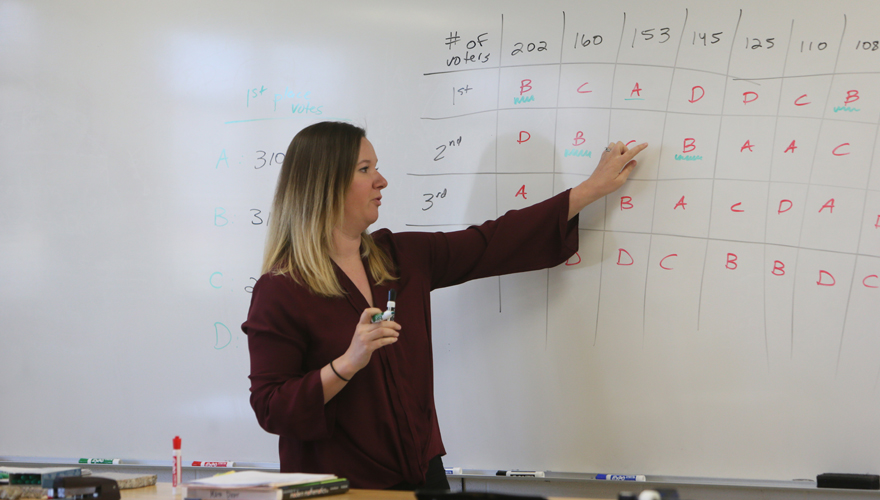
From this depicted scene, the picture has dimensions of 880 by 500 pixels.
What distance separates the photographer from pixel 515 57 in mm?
1995

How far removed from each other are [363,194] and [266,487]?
0.73 m

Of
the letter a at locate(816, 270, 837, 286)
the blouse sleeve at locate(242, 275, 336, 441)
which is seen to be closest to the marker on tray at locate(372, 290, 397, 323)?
the blouse sleeve at locate(242, 275, 336, 441)

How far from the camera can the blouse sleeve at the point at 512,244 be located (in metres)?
1.84

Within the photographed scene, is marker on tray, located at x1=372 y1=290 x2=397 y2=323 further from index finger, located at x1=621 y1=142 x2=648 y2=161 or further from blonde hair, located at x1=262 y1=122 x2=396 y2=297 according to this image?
index finger, located at x1=621 y1=142 x2=648 y2=161

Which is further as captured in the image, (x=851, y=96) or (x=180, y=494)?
(x=851, y=96)

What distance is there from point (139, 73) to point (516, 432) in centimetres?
163

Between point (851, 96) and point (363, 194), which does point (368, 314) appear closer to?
point (363, 194)

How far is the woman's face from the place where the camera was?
68.9 inches

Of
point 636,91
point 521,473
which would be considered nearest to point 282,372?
point 521,473

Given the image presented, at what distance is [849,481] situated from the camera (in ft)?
5.66

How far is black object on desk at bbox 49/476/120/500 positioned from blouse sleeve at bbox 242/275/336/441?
329 millimetres

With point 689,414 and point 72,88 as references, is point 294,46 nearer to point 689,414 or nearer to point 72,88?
point 72,88

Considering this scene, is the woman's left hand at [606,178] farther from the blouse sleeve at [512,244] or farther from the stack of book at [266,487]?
the stack of book at [266,487]

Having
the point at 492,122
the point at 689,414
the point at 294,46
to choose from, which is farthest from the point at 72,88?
the point at 689,414
